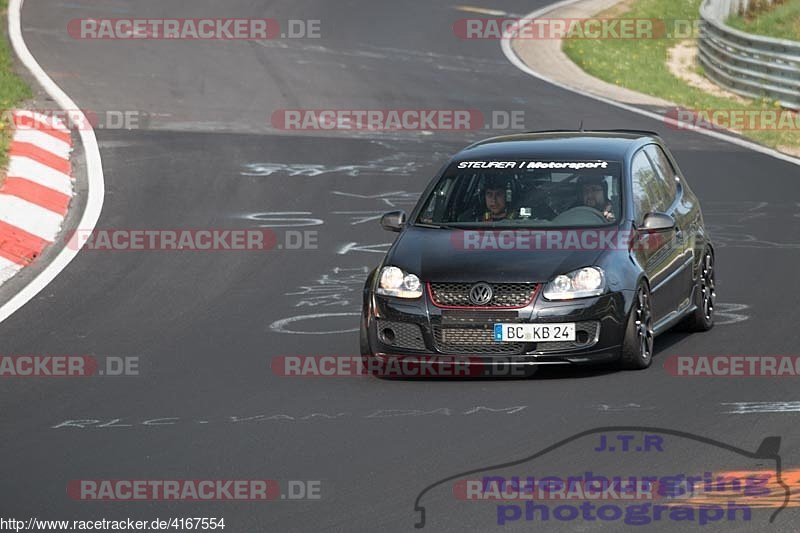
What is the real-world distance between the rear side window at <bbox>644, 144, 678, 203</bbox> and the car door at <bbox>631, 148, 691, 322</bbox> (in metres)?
0.08

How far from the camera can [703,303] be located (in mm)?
Result: 12688

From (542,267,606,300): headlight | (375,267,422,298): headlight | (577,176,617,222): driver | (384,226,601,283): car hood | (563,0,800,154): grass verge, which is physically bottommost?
(563,0,800,154): grass verge

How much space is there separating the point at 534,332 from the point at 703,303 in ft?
7.75

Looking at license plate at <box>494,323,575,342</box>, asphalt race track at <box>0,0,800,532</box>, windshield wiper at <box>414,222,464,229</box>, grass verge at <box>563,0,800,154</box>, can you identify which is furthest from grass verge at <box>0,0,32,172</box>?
grass verge at <box>563,0,800,154</box>

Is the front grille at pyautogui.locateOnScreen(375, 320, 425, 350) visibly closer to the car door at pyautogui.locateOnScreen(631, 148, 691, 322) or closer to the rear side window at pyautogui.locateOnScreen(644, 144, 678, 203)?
the car door at pyautogui.locateOnScreen(631, 148, 691, 322)

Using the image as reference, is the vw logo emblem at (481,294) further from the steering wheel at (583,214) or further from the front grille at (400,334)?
the steering wheel at (583,214)

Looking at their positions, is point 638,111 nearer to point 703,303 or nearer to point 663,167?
point 663,167

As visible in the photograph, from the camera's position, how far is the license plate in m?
10.8

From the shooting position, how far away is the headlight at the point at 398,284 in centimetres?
1108

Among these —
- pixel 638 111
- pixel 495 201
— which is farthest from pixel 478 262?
pixel 638 111

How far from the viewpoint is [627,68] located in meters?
31.5

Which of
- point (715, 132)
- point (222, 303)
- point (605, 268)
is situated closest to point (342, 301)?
point (222, 303)

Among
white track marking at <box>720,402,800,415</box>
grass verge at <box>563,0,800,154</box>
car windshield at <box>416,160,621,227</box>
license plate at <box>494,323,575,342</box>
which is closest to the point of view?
white track marking at <box>720,402,800,415</box>

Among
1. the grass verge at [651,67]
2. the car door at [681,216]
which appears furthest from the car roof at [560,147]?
the grass verge at [651,67]
